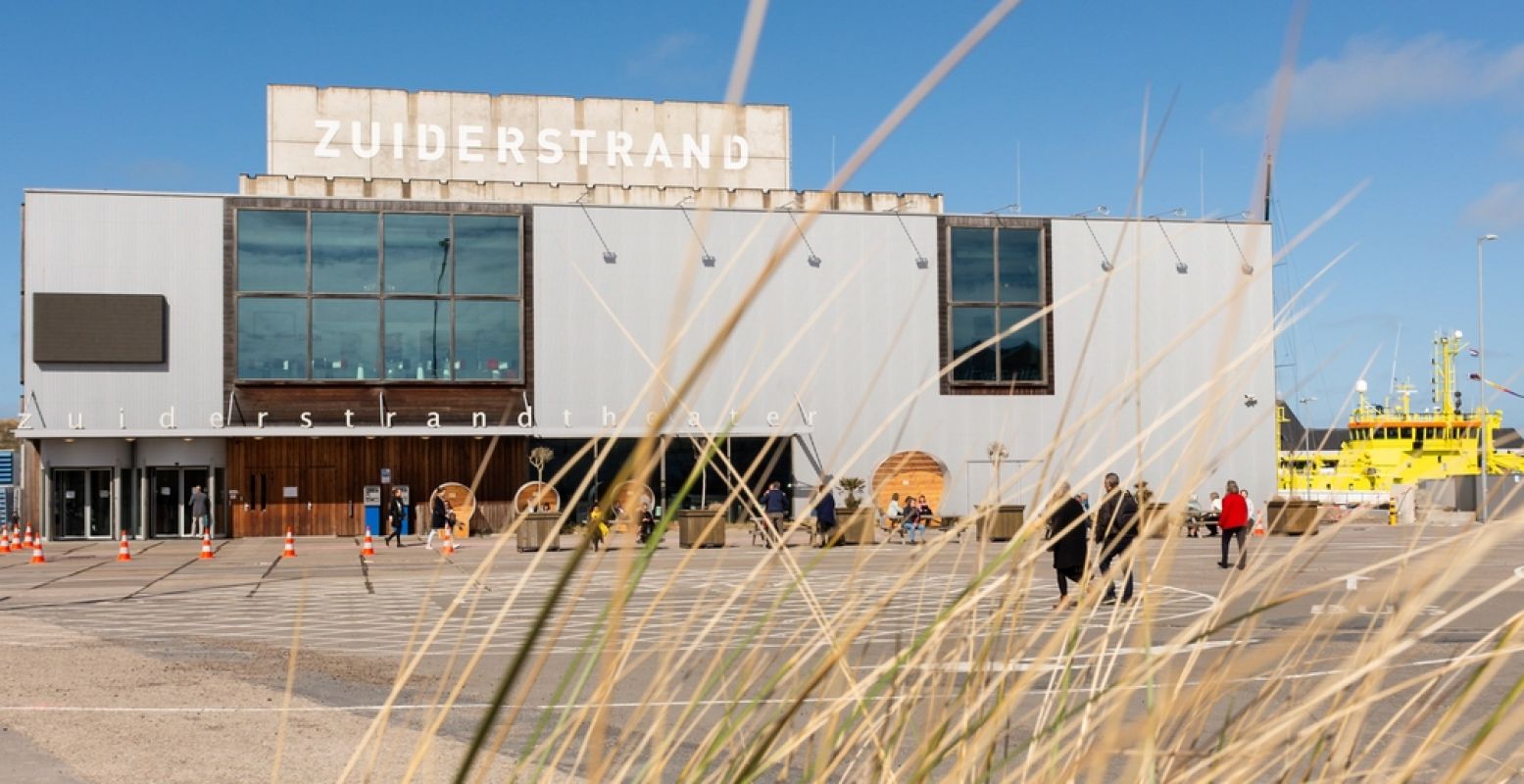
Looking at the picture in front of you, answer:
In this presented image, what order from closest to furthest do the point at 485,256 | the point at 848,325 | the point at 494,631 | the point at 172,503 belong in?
the point at 494,631, the point at 848,325, the point at 172,503, the point at 485,256

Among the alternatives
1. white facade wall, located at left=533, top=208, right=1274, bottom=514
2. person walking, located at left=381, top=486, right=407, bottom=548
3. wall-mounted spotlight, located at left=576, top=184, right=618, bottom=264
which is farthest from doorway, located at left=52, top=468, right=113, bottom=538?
wall-mounted spotlight, located at left=576, top=184, right=618, bottom=264

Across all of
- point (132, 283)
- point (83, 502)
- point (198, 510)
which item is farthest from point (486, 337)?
point (83, 502)

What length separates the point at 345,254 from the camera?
40.9 m

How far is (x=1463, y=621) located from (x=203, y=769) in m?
10.9

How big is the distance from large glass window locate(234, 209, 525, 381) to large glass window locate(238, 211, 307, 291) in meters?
0.03

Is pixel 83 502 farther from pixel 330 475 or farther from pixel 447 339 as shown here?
pixel 447 339

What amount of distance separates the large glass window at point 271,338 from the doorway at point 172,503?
3328mm

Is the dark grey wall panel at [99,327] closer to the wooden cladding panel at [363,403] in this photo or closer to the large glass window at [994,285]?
the wooden cladding panel at [363,403]

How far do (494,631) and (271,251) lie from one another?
41512 millimetres

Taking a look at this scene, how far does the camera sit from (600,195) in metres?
47.2

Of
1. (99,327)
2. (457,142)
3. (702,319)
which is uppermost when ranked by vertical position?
(457,142)

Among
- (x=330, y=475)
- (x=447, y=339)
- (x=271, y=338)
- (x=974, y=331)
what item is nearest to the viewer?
(x=271, y=338)

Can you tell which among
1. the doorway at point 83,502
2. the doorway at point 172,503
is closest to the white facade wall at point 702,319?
the doorway at point 172,503

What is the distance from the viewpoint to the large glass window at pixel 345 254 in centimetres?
4078
